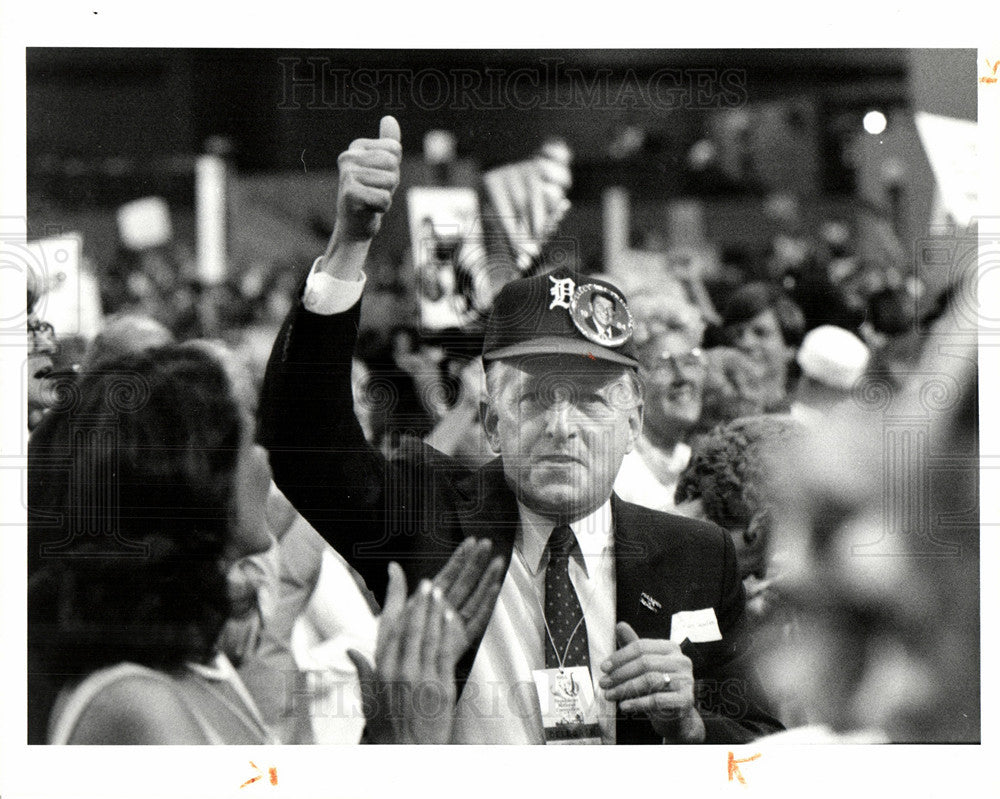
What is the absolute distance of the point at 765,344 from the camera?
12.4 feet

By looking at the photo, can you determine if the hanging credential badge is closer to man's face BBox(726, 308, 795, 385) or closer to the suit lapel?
the suit lapel

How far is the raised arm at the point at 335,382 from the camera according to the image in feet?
12.1

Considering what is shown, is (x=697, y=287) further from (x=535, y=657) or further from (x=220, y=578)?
(x=220, y=578)

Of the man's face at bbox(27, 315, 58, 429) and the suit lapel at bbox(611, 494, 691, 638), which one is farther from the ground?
the man's face at bbox(27, 315, 58, 429)

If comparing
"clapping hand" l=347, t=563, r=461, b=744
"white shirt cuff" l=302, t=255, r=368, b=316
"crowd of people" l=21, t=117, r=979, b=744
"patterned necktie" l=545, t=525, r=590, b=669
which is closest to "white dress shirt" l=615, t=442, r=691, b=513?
"crowd of people" l=21, t=117, r=979, b=744

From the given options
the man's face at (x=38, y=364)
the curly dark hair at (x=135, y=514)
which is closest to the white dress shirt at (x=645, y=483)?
the curly dark hair at (x=135, y=514)

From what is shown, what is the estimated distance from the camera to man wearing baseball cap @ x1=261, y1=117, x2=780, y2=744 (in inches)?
146

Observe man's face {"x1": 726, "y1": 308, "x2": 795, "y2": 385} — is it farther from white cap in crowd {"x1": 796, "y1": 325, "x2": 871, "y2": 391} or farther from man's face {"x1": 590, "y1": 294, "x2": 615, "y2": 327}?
man's face {"x1": 590, "y1": 294, "x2": 615, "y2": 327}

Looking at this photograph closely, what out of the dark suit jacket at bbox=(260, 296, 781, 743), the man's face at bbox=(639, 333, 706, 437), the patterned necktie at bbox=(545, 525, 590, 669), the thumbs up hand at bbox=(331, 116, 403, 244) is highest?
the thumbs up hand at bbox=(331, 116, 403, 244)

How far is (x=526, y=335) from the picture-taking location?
146 inches

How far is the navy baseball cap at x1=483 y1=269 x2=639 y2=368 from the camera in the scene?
146 inches
